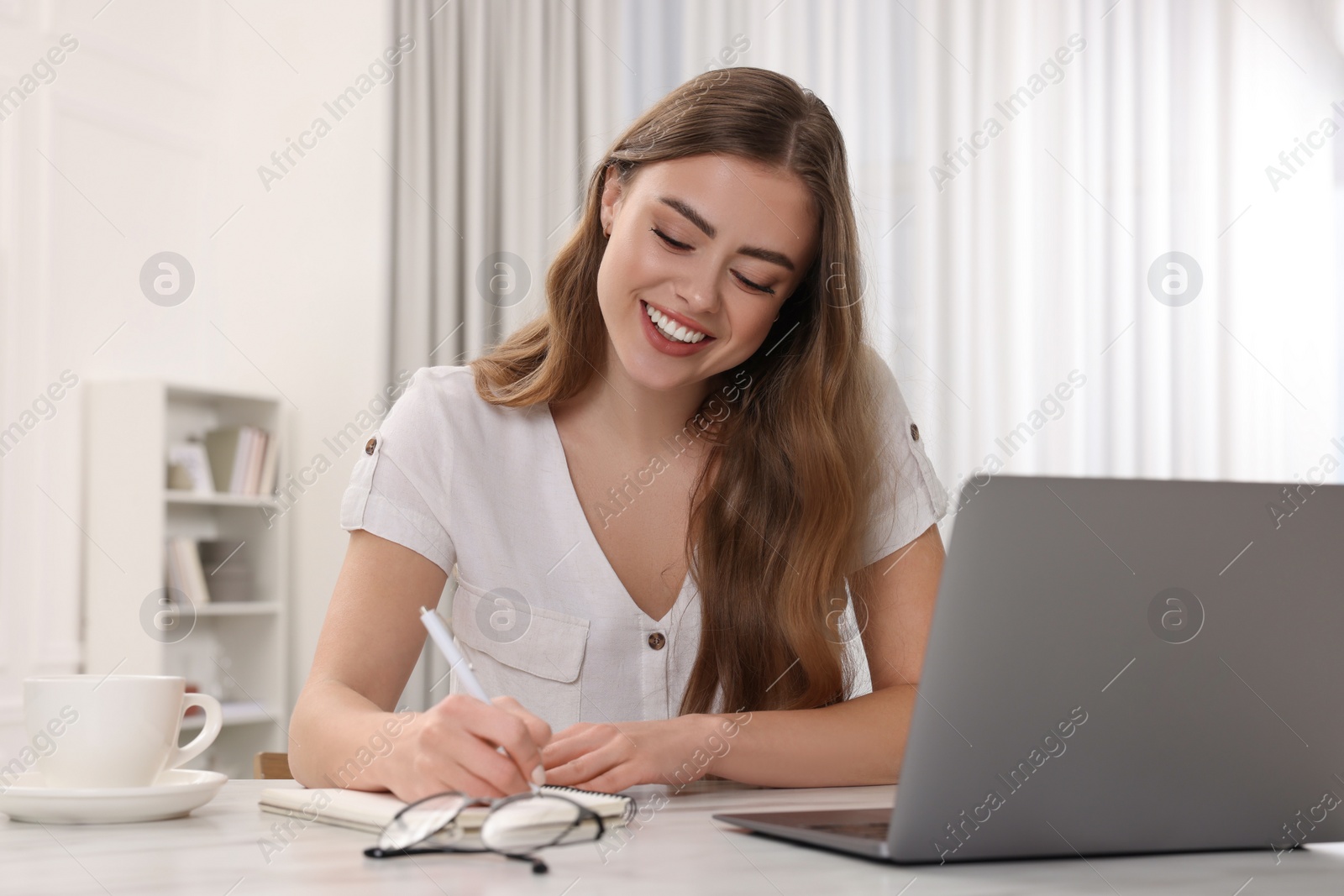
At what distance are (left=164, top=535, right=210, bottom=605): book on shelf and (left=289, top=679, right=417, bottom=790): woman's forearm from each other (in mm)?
2653

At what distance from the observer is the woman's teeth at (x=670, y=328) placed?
1.42 metres

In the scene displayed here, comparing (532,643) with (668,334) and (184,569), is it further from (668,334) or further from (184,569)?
(184,569)

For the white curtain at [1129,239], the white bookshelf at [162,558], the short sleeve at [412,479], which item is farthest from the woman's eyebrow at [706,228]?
the white bookshelf at [162,558]

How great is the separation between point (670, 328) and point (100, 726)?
2.56 ft

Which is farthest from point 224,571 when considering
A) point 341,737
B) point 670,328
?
point 341,737

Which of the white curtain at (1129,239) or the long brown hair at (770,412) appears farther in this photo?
the white curtain at (1129,239)

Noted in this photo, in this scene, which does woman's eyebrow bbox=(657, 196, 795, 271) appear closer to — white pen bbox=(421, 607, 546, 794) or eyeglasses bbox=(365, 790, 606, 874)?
white pen bbox=(421, 607, 546, 794)

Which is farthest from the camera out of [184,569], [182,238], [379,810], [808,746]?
[182,238]

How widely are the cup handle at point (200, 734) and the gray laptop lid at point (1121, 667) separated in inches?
22.7

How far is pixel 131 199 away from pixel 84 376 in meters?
0.60

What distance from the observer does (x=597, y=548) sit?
1.49m

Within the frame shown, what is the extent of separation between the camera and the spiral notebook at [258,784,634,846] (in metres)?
0.72

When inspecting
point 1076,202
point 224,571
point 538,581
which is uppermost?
point 1076,202

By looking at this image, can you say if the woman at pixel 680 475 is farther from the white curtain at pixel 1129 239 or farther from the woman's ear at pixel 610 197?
the white curtain at pixel 1129 239
